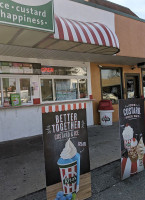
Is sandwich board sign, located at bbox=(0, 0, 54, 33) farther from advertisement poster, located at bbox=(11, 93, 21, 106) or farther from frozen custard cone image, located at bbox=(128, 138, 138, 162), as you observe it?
frozen custard cone image, located at bbox=(128, 138, 138, 162)

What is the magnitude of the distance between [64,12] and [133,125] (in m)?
4.72

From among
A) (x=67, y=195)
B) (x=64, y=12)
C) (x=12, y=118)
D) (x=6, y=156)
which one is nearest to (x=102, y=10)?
(x=64, y=12)

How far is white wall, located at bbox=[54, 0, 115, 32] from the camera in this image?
6.20 meters

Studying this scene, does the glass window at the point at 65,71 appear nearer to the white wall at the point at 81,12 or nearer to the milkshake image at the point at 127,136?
the white wall at the point at 81,12

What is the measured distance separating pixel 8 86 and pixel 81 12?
3.85 m

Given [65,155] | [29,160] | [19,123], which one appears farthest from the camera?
[19,123]

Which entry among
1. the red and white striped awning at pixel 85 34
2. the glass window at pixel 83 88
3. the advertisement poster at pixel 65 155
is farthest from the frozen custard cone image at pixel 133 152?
the glass window at pixel 83 88

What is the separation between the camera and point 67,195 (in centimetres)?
261

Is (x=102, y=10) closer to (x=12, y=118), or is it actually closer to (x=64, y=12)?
(x=64, y=12)

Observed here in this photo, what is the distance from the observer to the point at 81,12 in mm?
6676

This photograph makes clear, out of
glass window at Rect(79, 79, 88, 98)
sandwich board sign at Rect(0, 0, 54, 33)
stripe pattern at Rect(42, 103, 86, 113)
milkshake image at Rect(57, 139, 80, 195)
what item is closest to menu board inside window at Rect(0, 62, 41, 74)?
glass window at Rect(79, 79, 88, 98)

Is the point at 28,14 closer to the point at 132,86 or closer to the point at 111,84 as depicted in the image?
the point at 111,84

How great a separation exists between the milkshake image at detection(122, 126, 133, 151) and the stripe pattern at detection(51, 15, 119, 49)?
3.01 meters

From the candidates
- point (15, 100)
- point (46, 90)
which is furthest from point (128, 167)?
point (46, 90)
